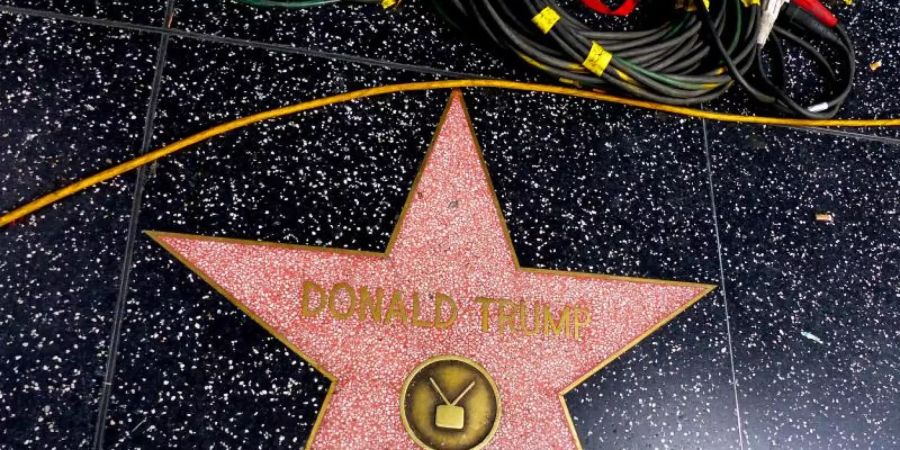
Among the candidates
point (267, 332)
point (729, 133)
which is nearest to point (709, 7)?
point (729, 133)

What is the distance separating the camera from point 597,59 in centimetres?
87

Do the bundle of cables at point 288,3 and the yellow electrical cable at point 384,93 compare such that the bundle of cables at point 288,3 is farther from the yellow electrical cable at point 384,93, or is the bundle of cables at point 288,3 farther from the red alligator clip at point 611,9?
the red alligator clip at point 611,9

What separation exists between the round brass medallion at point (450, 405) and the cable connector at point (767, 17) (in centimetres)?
67

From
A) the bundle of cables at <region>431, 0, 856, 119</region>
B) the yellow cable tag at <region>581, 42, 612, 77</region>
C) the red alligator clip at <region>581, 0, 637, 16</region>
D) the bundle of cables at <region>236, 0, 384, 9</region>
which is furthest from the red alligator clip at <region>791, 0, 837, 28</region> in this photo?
the bundle of cables at <region>236, 0, 384, 9</region>

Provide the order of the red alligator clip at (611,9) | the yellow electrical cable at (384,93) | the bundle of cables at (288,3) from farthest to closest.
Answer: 1. the red alligator clip at (611,9)
2. the bundle of cables at (288,3)
3. the yellow electrical cable at (384,93)

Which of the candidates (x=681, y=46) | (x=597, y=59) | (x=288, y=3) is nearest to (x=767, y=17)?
(x=681, y=46)

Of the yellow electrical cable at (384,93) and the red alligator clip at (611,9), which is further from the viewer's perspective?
the red alligator clip at (611,9)

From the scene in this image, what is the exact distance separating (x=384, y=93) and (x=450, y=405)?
1.41 feet

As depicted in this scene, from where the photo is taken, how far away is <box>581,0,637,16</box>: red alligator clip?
98cm

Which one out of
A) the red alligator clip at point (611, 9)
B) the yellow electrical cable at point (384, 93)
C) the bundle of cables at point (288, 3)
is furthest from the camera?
the red alligator clip at point (611, 9)

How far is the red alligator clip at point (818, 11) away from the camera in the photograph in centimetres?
103

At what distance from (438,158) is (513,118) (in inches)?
5.4

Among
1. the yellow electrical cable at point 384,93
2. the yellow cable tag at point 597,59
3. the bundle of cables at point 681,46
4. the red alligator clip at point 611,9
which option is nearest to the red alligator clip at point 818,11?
the bundle of cables at point 681,46

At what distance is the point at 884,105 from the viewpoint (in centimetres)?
106
